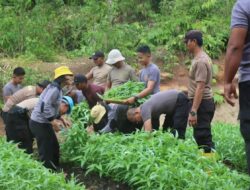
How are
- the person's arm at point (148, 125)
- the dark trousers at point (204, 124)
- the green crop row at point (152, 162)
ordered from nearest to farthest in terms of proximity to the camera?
the green crop row at point (152, 162)
the person's arm at point (148, 125)
the dark trousers at point (204, 124)

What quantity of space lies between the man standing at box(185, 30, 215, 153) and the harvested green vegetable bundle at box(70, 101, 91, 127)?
1.53 metres

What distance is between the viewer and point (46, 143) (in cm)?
701

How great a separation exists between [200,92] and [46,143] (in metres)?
2.11

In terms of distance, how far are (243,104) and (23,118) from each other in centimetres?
414

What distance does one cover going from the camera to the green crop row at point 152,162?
5.20m

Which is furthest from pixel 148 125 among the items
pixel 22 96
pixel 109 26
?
pixel 109 26

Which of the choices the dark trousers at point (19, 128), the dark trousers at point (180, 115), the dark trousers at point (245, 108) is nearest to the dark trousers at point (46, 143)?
the dark trousers at point (19, 128)

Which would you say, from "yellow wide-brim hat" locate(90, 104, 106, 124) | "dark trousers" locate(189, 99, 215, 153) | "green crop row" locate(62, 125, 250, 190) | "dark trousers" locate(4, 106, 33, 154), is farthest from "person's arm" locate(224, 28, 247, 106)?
"dark trousers" locate(4, 106, 33, 154)

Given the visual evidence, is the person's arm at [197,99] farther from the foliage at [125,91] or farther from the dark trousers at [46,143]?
the dark trousers at [46,143]

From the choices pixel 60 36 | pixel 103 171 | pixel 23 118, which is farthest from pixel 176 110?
pixel 60 36

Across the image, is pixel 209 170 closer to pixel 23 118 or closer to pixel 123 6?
pixel 23 118

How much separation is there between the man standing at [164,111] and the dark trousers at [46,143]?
3.62 ft

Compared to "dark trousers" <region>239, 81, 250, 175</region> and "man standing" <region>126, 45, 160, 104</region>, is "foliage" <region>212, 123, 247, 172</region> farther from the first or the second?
"dark trousers" <region>239, 81, 250, 175</region>

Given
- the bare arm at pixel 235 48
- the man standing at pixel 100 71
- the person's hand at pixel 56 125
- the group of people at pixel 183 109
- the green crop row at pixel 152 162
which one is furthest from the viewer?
the man standing at pixel 100 71
